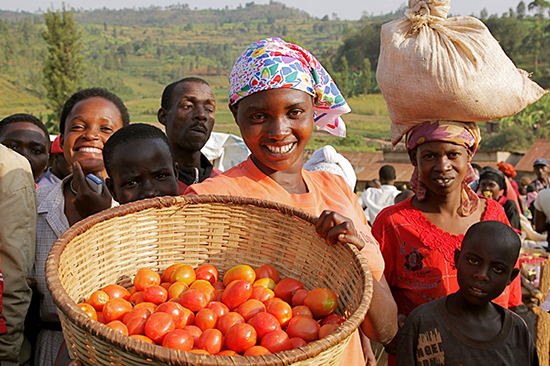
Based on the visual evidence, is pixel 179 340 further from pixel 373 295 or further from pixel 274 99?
pixel 274 99

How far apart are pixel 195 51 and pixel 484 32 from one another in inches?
4589

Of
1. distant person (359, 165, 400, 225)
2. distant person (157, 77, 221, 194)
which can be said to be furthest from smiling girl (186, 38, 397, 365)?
distant person (359, 165, 400, 225)

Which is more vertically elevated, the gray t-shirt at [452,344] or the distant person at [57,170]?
the distant person at [57,170]

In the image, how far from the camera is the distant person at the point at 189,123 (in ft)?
9.92

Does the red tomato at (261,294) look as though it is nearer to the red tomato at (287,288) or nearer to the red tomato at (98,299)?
the red tomato at (287,288)

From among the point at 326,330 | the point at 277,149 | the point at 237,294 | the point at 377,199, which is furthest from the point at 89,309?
the point at 377,199

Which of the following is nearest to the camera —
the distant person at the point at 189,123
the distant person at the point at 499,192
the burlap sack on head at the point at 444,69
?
the burlap sack on head at the point at 444,69

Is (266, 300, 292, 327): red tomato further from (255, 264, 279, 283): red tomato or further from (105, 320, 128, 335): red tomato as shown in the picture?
(105, 320, 128, 335): red tomato

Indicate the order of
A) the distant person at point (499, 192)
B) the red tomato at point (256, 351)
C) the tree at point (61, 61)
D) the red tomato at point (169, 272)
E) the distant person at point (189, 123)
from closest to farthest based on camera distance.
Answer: the red tomato at point (256, 351) → the red tomato at point (169, 272) → the distant person at point (189, 123) → the distant person at point (499, 192) → the tree at point (61, 61)

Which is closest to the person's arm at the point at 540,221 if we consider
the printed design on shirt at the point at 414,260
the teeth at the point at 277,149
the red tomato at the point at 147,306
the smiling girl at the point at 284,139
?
the printed design on shirt at the point at 414,260

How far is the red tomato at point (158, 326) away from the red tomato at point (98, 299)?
19 centimetres

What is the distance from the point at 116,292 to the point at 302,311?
1.92ft

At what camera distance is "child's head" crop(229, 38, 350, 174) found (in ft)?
5.24

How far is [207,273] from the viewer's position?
5.38ft
